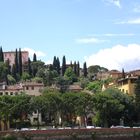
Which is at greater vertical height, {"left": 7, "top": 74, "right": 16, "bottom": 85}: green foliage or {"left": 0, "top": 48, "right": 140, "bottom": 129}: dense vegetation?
{"left": 7, "top": 74, "right": 16, "bottom": 85}: green foliage

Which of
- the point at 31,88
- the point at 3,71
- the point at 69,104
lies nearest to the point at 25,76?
the point at 3,71

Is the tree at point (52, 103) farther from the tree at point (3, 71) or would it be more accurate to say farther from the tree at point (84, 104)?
the tree at point (3, 71)

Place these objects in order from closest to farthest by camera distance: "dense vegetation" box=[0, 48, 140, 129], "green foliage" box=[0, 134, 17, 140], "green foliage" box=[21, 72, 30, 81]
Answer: "green foliage" box=[0, 134, 17, 140], "dense vegetation" box=[0, 48, 140, 129], "green foliage" box=[21, 72, 30, 81]

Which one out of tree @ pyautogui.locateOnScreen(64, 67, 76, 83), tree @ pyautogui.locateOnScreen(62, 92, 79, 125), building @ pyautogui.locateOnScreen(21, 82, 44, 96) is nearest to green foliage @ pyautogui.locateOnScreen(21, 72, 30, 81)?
tree @ pyautogui.locateOnScreen(64, 67, 76, 83)

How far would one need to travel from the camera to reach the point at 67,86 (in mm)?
143250

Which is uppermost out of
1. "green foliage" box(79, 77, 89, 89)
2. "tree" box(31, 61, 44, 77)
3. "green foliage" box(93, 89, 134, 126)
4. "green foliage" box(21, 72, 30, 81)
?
"tree" box(31, 61, 44, 77)

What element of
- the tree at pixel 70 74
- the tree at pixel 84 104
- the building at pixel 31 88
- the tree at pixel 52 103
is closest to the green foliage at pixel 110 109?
the tree at pixel 84 104

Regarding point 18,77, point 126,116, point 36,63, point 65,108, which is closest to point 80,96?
point 65,108

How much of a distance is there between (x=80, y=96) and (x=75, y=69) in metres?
85.1

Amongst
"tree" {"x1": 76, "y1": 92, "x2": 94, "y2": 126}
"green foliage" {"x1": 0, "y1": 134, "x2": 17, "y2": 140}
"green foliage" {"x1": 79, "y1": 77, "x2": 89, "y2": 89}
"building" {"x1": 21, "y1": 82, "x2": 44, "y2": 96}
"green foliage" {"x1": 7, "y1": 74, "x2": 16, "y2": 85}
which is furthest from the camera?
"green foliage" {"x1": 79, "y1": 77, "x2": 89, "y2": 89}

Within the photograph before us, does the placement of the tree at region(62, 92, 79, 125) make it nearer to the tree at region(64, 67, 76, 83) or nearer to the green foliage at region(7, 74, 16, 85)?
the green foliage at region(7, 74, 16, 85)

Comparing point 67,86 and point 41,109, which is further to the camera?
point 67,86

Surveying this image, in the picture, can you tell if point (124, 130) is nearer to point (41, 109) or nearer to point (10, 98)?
point (41, 109)

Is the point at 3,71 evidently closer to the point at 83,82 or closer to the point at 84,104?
the point at 83,82
